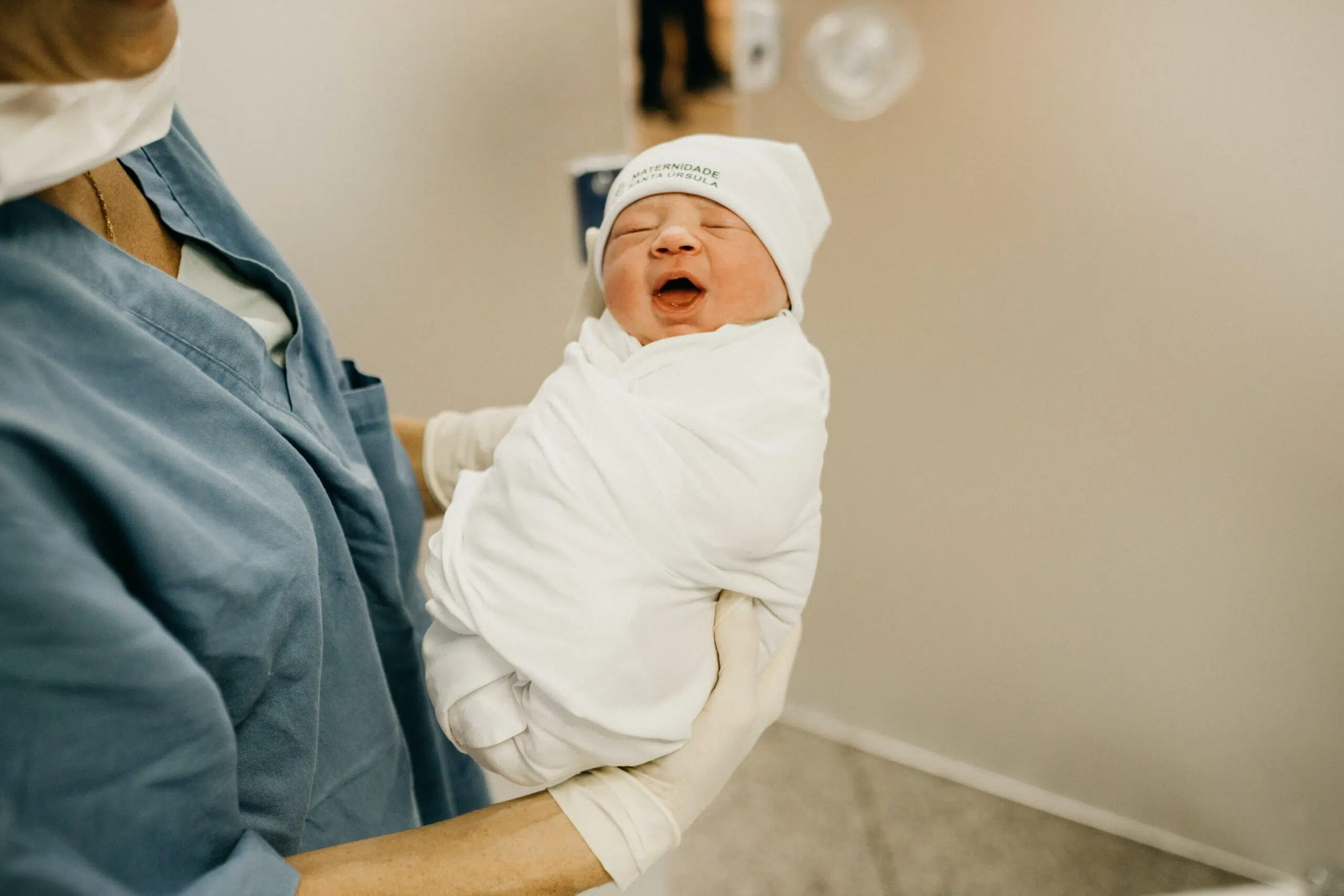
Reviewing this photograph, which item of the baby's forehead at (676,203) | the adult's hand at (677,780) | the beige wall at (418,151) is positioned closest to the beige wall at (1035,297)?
the beige wall at (418,151)

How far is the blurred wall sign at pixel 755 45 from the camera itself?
1.17 metres

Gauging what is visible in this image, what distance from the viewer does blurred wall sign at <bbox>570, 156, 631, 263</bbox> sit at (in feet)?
3.92

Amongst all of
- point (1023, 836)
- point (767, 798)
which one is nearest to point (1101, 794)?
point (1023, 836)

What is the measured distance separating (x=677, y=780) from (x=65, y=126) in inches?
23.5

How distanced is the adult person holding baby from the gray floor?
33.7 inches

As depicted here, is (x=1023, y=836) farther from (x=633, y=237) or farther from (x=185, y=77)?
(x=185, y=77)

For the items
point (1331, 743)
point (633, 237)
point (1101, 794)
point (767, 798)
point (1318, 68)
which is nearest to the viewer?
point (633, 237)

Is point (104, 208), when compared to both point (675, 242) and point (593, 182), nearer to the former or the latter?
point (675, 242)

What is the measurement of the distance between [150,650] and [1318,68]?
1339 mm

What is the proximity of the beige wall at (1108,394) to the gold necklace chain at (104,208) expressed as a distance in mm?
969

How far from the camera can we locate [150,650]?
41 cm

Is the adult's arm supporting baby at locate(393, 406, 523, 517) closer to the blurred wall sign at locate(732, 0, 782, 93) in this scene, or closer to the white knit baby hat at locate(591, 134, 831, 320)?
the white knit baby hat at locate(591, 134, 831, 320)

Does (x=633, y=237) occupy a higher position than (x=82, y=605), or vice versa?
(x=633, y=237)

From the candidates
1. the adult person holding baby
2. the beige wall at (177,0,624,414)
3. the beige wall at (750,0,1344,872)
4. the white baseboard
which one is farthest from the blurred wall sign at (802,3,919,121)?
the white baseboard
